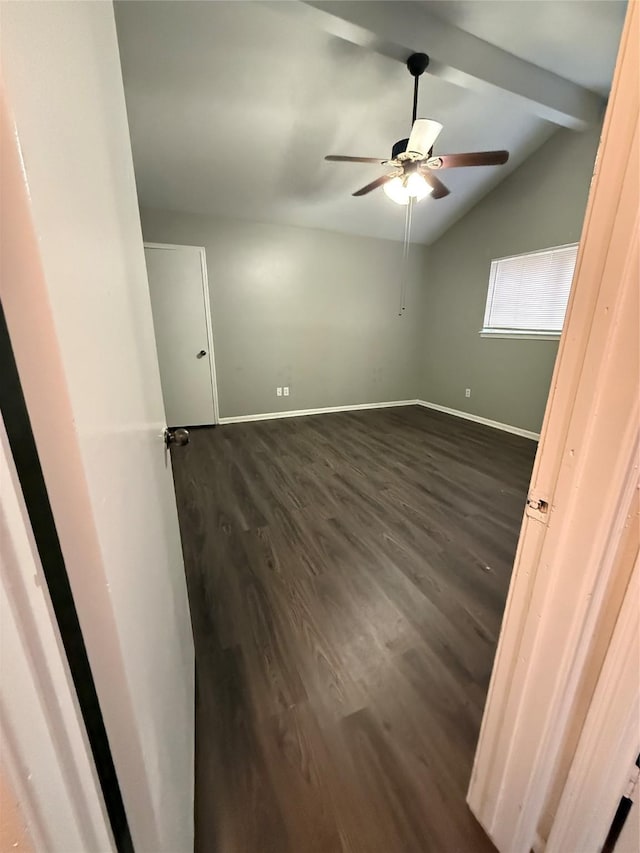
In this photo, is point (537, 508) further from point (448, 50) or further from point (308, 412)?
point (308, 412)

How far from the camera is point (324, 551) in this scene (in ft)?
6.17

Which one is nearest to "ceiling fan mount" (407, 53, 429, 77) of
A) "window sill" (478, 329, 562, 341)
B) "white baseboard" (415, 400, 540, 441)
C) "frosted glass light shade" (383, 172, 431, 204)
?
"frosted glass light shade" (383, 172, 431, 204)

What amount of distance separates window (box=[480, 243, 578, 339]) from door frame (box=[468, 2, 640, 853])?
369 centimetres

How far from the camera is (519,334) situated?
3.93 m

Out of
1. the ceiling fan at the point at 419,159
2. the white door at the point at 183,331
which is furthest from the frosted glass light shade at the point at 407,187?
the white door at the point at 183,331

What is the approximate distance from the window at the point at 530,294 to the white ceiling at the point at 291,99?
105 centimetres

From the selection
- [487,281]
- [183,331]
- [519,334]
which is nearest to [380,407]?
[519,334]

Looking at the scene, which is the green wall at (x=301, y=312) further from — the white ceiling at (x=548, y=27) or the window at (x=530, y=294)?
the white ceiling at (x=548, y=27)

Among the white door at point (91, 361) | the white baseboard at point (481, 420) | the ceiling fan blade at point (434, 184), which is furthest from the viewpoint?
the white baseboard at point (481, 420)

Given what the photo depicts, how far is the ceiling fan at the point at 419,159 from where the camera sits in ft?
6.54

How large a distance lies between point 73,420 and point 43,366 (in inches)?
2.2

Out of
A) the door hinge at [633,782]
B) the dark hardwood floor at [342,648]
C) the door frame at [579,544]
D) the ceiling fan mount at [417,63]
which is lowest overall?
the dark hardwood floor at [342,648]

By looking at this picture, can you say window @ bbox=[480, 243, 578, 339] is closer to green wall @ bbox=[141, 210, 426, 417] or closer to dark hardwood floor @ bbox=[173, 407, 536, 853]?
green wall @ bbox=[141, 210, 426, 417]

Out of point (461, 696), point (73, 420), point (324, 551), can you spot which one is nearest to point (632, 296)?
point (73, 420)
